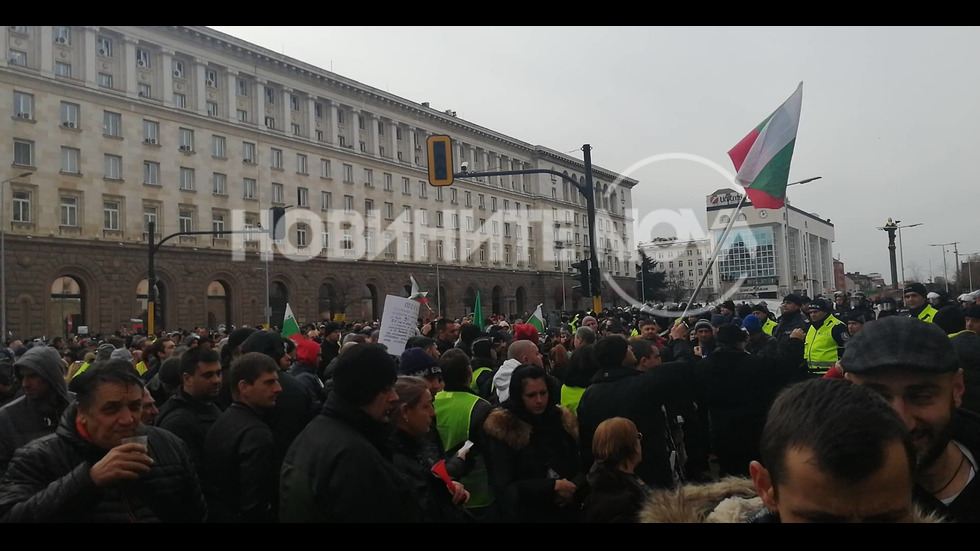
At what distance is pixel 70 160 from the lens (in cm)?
3688

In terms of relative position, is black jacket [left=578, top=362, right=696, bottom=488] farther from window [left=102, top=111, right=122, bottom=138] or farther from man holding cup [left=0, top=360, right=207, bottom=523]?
window [left=102, top=111, right=122, bottom=138]

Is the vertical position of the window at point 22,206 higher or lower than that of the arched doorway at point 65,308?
higher

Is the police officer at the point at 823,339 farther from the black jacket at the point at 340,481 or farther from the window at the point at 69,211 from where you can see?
the window at the point at 69,211

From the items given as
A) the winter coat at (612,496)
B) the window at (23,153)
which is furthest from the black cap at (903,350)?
the window at (23,153)

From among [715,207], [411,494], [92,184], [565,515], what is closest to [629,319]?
[565,515]

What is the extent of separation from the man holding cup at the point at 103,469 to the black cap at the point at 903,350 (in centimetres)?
267

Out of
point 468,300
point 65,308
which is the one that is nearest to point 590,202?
point 65,308

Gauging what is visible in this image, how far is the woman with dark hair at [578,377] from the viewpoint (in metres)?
5.79

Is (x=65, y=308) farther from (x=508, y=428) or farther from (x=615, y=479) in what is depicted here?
(x=615, y=479)

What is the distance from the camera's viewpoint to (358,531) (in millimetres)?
1519

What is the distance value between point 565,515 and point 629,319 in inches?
706

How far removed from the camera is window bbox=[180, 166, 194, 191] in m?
42.3

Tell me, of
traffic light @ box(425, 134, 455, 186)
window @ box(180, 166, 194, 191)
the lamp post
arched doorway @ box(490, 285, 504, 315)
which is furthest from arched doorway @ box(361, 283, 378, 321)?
traffic light @ box(425, 134, 455, 186)

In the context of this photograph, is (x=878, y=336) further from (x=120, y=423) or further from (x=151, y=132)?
(x=151, y=132)
